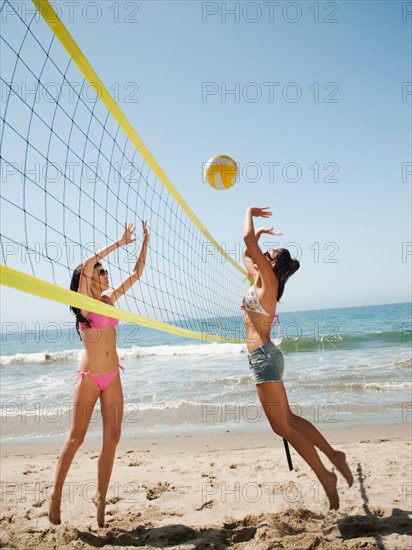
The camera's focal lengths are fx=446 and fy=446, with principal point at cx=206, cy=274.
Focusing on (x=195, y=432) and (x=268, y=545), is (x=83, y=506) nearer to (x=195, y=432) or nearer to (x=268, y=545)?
(x=268, y=545)

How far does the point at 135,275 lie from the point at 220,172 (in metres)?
1.60

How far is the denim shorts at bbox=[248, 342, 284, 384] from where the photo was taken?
245cm

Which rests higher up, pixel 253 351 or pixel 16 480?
pixel 253 351

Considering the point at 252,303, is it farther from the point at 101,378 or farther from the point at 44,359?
the point at 44,359

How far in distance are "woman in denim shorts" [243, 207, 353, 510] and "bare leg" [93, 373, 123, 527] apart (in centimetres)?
79

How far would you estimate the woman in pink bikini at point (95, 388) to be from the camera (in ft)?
7.97

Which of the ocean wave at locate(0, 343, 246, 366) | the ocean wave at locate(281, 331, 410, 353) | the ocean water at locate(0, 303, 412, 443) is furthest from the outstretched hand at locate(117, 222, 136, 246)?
the ocean wave at locate(0, 343, 246, 366)

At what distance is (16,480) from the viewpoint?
3730 mm

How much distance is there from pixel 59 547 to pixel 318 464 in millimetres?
1447

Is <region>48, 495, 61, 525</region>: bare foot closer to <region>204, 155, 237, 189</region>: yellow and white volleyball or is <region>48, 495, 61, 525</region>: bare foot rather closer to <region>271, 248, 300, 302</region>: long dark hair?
<region>271, 248, 300, 302</region>: long dark hair

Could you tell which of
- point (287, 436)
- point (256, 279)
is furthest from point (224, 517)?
point (256, 279)

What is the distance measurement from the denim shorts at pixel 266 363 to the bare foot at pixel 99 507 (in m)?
1.11

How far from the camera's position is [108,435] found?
2467 mm

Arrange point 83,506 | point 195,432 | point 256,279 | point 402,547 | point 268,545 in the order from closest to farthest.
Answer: point 402,547 → point 268,545 → point 256,279 → point 83,506 → point 195,432
